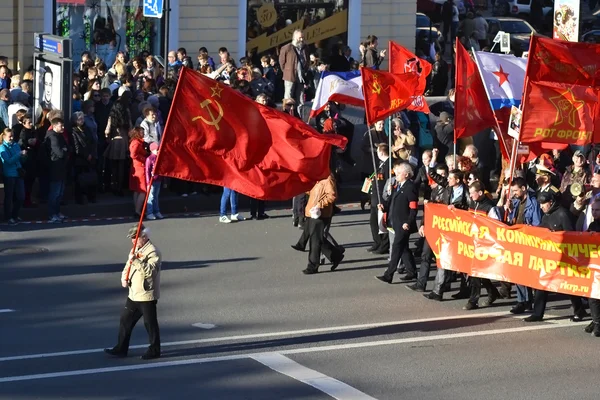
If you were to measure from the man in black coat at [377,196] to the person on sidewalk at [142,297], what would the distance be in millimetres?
6232

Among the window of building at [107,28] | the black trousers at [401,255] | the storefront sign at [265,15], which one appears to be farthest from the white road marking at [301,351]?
the storefront sign at [265,15]

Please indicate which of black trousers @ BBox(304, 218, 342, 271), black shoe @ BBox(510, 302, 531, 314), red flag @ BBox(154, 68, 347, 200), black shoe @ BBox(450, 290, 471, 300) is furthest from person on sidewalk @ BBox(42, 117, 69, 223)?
black shoe @ BBox(510, 302, 531, 314)

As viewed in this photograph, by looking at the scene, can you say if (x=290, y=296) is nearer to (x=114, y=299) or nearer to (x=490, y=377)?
(x=114, y=299)

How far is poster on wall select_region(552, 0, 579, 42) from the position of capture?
25312 millimetres

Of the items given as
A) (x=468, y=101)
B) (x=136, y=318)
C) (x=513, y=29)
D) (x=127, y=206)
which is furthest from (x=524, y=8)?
(x=136, y=318)

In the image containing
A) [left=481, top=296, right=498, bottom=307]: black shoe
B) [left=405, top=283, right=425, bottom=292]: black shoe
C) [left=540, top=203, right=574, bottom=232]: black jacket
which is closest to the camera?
[left=540, top=203, right=574, bottom=232]: black jacket

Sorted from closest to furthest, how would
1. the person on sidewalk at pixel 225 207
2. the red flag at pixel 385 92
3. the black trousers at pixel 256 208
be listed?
the red flag at pixel 385 92
the person on sidewalk at pixel 225 207
the black trousers at pixel 256 208

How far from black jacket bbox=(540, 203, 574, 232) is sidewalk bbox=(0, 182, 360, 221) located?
777 centimetres

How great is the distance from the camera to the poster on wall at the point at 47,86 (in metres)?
22.9

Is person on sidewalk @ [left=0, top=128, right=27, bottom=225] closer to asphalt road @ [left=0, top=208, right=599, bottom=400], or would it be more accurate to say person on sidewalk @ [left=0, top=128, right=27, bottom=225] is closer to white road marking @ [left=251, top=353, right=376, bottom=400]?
asphalt road @ [left=0, top=208, right=599, bottom=400]

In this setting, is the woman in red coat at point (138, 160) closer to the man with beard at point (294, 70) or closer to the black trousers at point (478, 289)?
the man with beard at point (294, 70)

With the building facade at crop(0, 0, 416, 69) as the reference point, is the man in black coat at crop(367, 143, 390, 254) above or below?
below

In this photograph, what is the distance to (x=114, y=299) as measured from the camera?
1677 centimetres

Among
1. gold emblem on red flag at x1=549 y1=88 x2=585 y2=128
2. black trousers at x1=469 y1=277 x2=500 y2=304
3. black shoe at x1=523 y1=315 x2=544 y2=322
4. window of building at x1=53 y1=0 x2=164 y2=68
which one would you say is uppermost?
window of building at x1=53 y1=0 x2=164 y2=68
